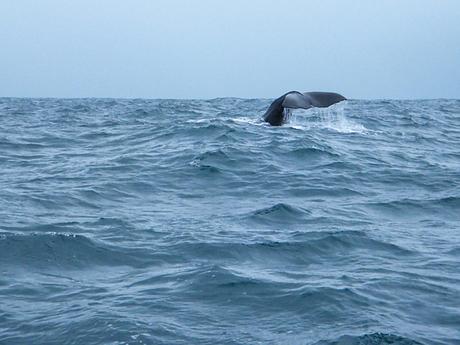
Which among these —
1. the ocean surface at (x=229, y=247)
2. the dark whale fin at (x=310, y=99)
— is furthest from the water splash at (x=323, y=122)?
the ocean surface at (x=229, y=247)

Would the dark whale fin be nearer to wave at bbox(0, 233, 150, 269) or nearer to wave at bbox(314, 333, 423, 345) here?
wave at bbox(0, 233, 150, 269)

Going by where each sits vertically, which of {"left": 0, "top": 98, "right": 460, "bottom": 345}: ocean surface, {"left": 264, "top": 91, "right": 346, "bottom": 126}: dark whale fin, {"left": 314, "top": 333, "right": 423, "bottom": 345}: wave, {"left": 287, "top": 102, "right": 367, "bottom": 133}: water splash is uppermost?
{"left": 264, "top": 91, "right": 346, "bottom": 126}: dark whale fin

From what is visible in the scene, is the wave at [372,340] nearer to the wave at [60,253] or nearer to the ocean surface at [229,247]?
the ocean surface at [229,247]

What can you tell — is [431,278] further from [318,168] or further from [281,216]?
[318,168]

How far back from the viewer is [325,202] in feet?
40.7

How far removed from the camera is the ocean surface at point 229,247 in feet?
20.9

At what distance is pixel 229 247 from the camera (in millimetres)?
9047

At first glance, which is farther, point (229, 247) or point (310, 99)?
point (310, 99)

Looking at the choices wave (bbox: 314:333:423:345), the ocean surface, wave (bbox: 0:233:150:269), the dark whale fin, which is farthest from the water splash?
wave (bbox: 314:333:423:345)

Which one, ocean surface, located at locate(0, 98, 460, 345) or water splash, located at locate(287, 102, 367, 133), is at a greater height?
water splash, located at locate(287, 102, 367, 133)

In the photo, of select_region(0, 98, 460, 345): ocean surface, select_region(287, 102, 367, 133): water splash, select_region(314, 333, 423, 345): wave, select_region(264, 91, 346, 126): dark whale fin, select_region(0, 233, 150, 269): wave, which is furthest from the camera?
select_region(287, 102, 367, 133): water splash

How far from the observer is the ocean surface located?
6.37 meters

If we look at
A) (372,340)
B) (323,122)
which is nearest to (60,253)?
(372,340)

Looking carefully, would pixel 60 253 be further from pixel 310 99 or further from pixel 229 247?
pixel 310 99
